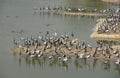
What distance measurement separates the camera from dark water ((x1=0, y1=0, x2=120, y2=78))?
39781 mm

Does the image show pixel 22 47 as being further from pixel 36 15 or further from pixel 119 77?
pixel 36 15

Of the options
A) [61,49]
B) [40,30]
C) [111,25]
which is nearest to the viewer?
[61,49]

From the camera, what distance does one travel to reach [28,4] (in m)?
79.9

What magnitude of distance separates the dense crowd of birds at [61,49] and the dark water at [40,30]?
3.12 ft

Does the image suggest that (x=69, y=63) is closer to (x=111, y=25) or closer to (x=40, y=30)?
(x=40, y=30)

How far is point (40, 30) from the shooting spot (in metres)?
55.8

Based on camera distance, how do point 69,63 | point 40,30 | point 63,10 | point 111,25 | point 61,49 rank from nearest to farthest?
point 69,63, point 61,49, point 40,30, point 111,25, point 63,10

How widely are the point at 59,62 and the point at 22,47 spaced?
4838mm

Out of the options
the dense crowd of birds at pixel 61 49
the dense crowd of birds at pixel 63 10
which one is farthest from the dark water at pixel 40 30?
the dense crowd of birds at pixel 63 10

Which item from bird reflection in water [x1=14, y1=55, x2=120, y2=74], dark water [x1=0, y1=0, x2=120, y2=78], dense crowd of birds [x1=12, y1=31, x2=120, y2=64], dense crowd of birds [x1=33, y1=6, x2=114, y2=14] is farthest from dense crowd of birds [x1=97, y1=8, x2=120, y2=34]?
bird reflection in water [x1=14, y1=55, x2=120, y2=74]

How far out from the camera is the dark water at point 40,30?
39.8 m

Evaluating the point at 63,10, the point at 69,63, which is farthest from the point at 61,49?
the point at 63,10

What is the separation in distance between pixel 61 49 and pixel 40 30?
37.8 feet

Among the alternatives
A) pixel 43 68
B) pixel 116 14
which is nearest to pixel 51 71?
pixel 43 68
